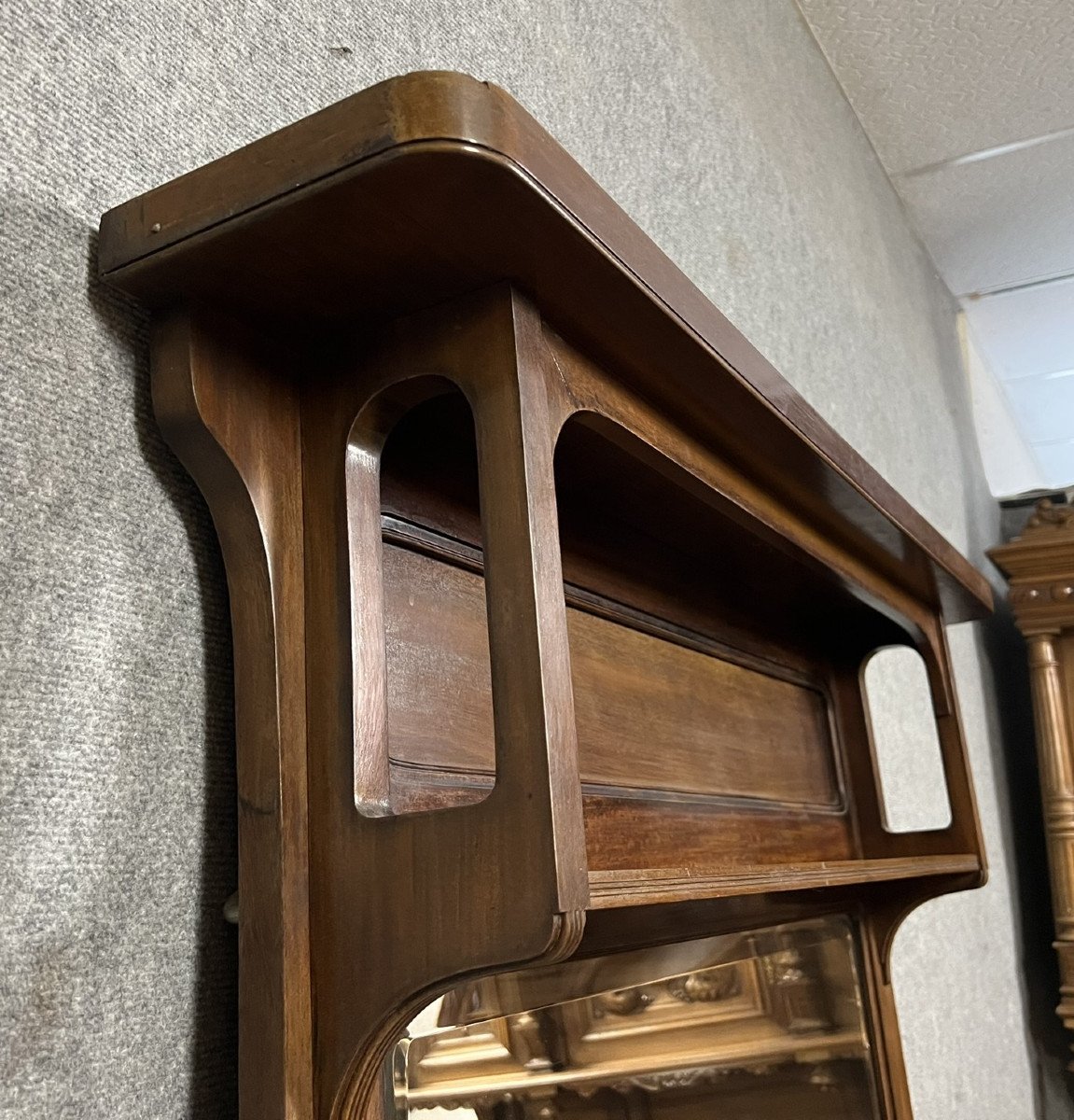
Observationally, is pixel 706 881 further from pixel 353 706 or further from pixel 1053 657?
pixel 1053 657

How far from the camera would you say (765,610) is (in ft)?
3.52

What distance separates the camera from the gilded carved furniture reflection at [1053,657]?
6.65 ft

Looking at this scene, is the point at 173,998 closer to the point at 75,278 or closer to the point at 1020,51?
the point at 75,278

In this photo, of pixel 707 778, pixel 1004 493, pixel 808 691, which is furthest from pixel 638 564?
pixel 1004 493

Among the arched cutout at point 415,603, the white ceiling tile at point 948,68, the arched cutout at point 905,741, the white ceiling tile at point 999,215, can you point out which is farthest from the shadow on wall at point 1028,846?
the arched cutout at point 415,603

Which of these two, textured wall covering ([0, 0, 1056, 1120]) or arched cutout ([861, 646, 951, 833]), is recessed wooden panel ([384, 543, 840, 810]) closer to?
textured wall covering ([0, 0, 1056, 1120])

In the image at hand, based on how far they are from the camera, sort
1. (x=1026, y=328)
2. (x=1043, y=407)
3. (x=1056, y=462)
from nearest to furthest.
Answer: (x=1026, y=328), (x=1043, y=407), (x=1056, y=462)

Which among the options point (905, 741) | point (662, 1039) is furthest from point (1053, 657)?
point (662, 1039)

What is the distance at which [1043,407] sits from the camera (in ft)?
9.70

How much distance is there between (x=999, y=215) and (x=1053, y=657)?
82cm

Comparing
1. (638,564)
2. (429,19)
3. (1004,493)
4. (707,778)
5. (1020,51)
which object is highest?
(1020,51)

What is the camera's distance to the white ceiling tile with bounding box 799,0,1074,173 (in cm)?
168

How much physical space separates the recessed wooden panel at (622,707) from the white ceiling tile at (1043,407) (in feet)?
6.41

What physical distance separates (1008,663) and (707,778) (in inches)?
66.4
